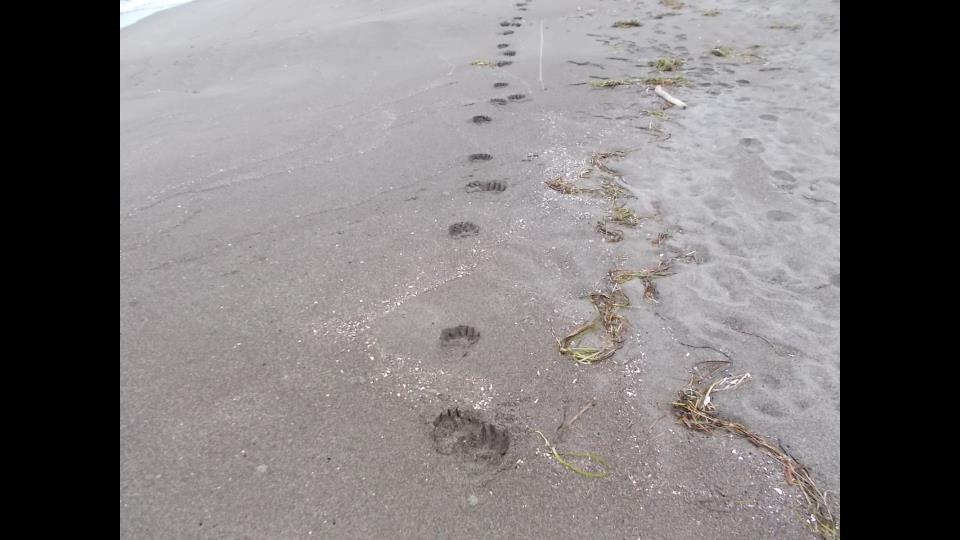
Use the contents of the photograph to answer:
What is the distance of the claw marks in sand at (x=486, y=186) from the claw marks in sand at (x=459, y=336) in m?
1.22

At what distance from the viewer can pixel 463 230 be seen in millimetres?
2838

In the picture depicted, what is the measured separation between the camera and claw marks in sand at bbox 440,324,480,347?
2.15 metres

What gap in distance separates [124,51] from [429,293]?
20.7 ft

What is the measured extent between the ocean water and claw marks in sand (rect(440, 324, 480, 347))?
8.29 metres

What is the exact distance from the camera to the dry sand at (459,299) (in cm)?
157

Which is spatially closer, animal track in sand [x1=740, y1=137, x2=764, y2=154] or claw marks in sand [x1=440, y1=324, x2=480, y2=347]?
claw marks in sand [x1=440, y1=324, x2=480, y2=347]

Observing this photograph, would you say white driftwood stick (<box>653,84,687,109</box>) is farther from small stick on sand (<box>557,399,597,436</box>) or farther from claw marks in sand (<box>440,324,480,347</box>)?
small stick on sand (<box>557,399,597,436</box>)

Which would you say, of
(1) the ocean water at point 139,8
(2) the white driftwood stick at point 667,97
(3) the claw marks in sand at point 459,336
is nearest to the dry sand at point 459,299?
(3) the claw marks in sand at point 459,336

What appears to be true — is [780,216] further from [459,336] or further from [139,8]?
[139,8]

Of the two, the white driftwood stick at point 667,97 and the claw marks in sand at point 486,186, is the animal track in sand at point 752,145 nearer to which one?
the white driftwood stick at point 667,97

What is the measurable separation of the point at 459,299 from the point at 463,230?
1.89 ft

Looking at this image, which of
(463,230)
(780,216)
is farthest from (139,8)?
(780,216)

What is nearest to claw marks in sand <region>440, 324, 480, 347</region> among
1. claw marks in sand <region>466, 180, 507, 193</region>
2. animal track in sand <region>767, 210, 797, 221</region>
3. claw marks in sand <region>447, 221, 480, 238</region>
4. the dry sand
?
the dry sand
